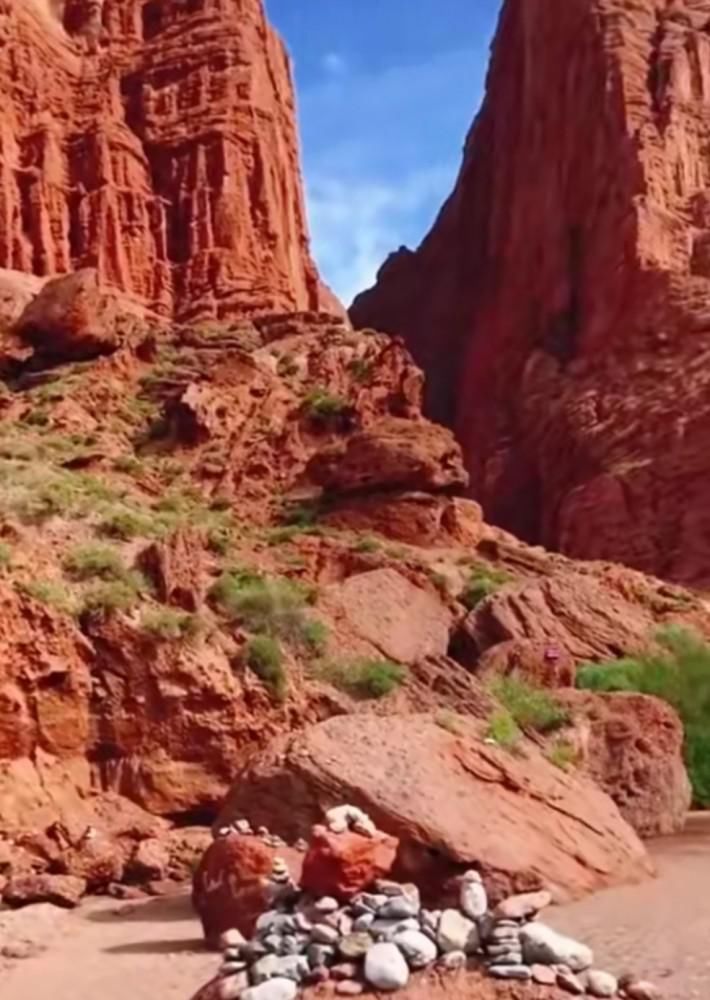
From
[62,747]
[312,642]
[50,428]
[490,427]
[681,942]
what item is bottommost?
[681,942]

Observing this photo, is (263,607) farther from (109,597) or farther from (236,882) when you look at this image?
(236,882)

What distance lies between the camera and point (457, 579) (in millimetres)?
32719

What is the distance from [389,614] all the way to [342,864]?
19.1 meters

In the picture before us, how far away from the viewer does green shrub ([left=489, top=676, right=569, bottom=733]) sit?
69.5 feet

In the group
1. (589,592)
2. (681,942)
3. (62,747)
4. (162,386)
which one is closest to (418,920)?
(681,942)

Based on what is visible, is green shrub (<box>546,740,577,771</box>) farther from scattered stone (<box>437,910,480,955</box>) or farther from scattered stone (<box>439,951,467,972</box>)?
scattered stone (<box>439,951,467,972</box>)

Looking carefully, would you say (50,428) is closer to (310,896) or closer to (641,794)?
(641,794)

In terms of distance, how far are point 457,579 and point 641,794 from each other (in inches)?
494

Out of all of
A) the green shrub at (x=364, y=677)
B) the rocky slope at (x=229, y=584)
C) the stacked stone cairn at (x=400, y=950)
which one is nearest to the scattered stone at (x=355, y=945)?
the stacked stone cairn at (x=400, y=950)

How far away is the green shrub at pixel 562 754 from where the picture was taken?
17.1m

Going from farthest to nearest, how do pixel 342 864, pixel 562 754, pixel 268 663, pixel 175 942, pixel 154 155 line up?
pixel 154 155, pixel 268 663, pixel 562 754, pixel 175 942, pixel 342 864

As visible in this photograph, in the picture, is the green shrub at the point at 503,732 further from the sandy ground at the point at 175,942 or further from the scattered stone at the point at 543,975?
the scattered stone at the point at 543,975

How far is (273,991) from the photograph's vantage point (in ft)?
26.9

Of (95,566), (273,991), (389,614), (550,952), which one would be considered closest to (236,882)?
(273,991)
